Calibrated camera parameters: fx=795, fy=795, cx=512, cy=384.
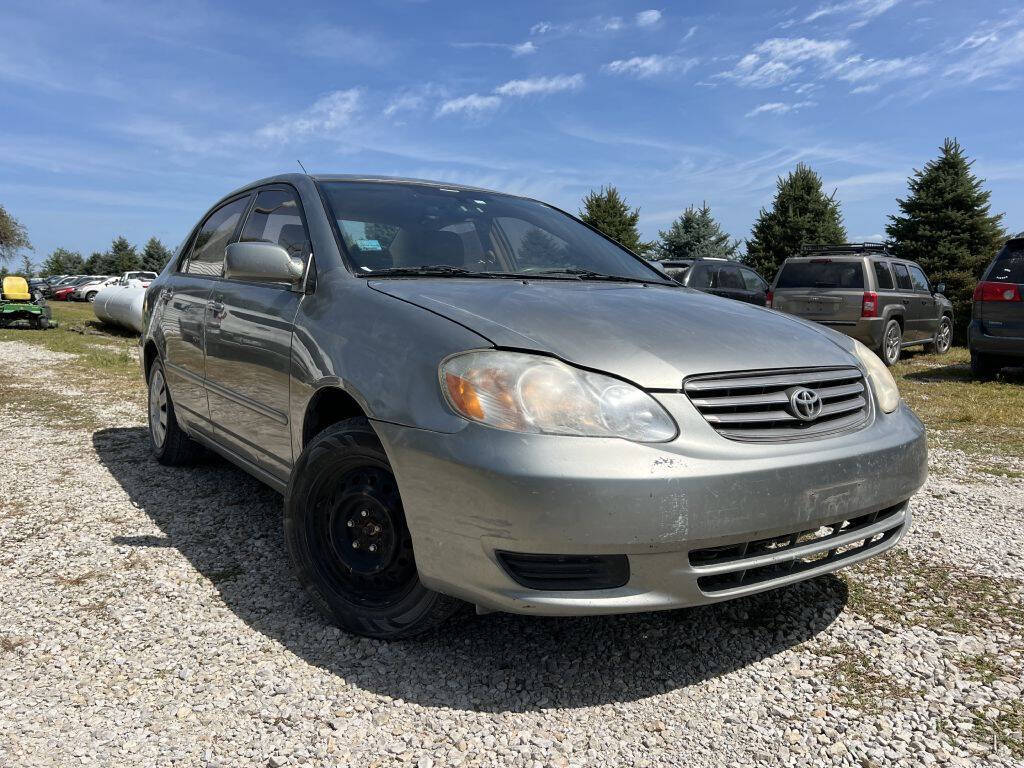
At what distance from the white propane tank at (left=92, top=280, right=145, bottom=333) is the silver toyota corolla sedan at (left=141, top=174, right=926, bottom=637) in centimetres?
1519

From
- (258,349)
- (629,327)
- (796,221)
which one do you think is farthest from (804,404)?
(796,221)

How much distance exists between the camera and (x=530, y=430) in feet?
6.81

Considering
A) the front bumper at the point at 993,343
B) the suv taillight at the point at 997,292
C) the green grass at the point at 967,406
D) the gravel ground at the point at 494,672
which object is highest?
the suv taillight at the point at 997,292

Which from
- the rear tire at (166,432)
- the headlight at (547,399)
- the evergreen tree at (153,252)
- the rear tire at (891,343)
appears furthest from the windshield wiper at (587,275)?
the evergreen tree at (153,252)

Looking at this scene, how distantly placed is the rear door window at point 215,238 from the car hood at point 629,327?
172 centimetres

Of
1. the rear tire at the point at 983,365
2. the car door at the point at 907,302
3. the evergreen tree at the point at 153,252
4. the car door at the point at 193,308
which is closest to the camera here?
the car door at the point at 193,308

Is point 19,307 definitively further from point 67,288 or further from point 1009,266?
point 67,288

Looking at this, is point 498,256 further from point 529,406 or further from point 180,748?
point 180,748

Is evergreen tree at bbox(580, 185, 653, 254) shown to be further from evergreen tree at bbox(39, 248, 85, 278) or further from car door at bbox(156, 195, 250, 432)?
evergreen tree at bbox(39, 248, 85, 278)

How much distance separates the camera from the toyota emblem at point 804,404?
2.30 meters

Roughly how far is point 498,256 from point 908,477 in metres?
1.75

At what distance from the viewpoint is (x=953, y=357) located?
567 inches

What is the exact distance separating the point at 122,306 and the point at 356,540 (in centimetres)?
1712

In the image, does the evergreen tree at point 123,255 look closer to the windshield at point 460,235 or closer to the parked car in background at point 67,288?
the parked car in background at point 67,288
